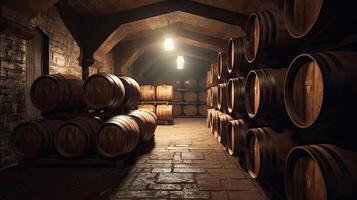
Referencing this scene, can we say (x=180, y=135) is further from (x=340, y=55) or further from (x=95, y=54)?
(x=340, y=55)

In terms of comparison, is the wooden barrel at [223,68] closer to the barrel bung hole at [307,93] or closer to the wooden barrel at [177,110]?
the barrel bung hole at [307,93]

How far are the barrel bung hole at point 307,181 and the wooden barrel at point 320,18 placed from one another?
1.01 m

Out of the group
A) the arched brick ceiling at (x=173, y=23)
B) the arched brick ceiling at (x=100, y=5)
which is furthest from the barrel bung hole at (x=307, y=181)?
the arched brick ceiling at (x=173, y=23)

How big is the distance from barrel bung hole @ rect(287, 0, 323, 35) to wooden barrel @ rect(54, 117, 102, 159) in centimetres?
365

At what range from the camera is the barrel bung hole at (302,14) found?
6.90 feet

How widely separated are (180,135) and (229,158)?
3163 millimetres

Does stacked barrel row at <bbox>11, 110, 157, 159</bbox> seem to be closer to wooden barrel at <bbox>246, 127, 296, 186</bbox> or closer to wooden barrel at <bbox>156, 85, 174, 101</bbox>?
wooden barrel at <bbox>246, 127, 296, 186</bbox>

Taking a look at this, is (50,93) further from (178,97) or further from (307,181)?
(178,97)

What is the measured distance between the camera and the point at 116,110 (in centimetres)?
568

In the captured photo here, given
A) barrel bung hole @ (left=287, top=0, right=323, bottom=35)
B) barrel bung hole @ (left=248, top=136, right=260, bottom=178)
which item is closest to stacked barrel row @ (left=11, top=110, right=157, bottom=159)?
barrel bung hole @ (left=248, top=136, right=260, bottom=178)

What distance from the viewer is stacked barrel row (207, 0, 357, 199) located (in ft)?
5.72

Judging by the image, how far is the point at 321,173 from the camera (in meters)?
1.78

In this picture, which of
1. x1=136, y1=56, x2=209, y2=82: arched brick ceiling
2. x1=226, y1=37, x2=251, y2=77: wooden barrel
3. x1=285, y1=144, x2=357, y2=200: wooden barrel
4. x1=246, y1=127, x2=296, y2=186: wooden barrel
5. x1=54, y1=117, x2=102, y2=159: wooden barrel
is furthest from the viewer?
x1=136, y1=56, x2=209, y2=82: arched brick ceiling

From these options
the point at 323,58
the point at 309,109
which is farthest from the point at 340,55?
the point at 309,109
